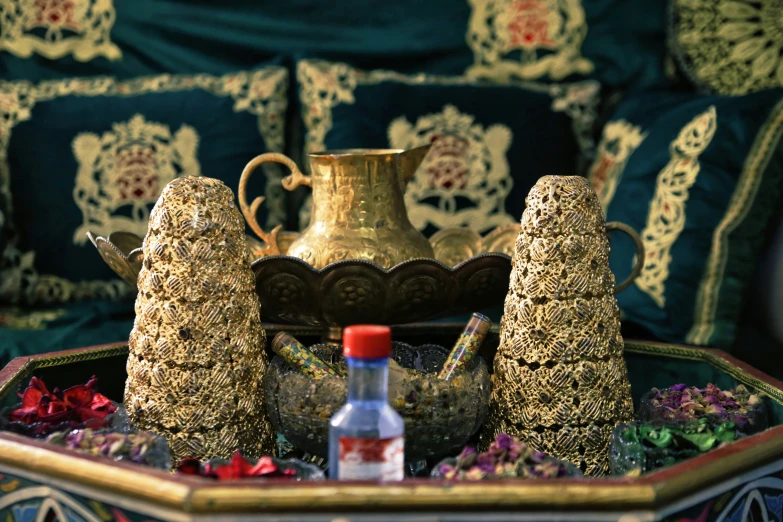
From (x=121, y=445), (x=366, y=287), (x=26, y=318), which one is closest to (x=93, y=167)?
(x=26, y=318)

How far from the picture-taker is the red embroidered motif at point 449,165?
5.87 feet

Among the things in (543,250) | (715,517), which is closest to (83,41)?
(543,250)

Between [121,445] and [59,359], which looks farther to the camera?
[59,359]

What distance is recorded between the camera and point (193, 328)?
2.61 feet

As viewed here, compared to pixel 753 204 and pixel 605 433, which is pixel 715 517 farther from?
pixel 753 204

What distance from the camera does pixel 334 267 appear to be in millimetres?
852

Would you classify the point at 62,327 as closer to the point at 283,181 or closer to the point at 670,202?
the point at 283,181

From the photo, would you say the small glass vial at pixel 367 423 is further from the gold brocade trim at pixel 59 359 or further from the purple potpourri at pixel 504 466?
the gold brocade trim at pixel 59 359

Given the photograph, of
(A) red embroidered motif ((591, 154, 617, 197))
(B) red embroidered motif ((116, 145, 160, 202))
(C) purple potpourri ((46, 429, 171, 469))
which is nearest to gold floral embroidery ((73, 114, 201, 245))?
(B) red embroidered motif ((116, 145, 160, 202))

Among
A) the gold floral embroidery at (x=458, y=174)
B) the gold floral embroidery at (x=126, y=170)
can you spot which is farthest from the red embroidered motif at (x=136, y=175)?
the gold floral embroidery at (x=458, y=174)

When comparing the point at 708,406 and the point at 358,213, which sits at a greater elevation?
the point at 358,213

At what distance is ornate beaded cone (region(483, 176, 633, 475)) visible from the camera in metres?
0.81

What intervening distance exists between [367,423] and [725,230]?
975 millimetres

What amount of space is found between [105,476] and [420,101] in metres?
1.32
